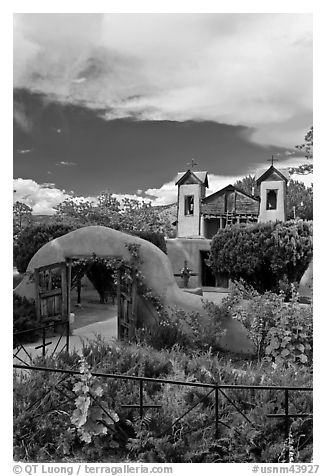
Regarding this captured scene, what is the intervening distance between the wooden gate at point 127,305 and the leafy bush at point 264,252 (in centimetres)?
108

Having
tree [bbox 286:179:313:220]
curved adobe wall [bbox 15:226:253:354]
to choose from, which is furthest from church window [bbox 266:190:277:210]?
curved adobe wall [bbox 15:226:253:354]

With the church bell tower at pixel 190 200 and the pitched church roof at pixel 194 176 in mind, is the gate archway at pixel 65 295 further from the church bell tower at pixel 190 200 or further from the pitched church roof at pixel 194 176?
the pitched church roof at pixel 194 176

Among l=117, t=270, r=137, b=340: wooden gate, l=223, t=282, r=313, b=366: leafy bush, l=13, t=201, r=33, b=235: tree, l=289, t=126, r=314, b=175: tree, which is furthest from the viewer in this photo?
l=117, t=270, r=137, b=340: wooden gate

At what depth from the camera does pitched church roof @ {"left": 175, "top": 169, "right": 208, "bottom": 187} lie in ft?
15.0

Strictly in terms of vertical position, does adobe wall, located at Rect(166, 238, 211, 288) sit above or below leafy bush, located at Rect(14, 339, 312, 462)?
above

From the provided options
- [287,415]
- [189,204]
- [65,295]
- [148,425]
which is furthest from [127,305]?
[287,415]

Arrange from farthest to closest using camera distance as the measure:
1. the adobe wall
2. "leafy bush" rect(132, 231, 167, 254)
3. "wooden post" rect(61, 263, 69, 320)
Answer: "wooden post" rect(61, 263, 69, 320)
"leafy bush" rect(132, 231, 167, 254)
the adobe wall

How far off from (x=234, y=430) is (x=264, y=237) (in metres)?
2.38

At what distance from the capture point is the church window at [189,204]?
4.73m

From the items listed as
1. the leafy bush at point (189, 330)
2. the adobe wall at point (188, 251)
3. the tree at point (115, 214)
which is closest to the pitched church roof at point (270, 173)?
the adobe wall at point (188, 251)

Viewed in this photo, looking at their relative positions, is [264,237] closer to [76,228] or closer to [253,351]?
[253,351]

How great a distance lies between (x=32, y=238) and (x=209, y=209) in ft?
6.43

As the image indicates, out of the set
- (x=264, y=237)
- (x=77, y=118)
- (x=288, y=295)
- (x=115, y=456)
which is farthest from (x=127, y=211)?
(x=115, y=456)

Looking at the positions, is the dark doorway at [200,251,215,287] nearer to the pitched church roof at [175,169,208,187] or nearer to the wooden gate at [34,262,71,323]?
the pitched church roof at [175,169,208,187]
